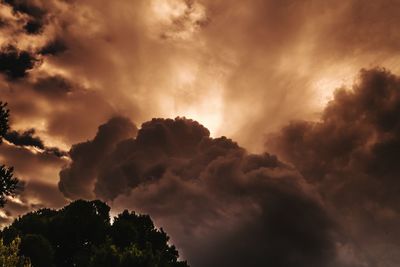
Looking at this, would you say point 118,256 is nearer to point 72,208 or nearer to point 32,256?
point 32,256

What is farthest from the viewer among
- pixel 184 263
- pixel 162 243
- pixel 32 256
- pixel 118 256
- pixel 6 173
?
pixel 162 243

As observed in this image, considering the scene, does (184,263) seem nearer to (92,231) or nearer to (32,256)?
(92,231)

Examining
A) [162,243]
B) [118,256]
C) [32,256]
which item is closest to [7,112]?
[118,256]

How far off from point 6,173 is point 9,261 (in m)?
6.58

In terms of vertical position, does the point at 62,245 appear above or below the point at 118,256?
above

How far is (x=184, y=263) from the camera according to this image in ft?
226

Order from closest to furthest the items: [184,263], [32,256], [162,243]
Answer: [32,256] < [184,263] < [162,243]

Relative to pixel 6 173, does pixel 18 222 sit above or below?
above

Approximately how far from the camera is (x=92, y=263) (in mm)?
41312

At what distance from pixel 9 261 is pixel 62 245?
38.6 meters

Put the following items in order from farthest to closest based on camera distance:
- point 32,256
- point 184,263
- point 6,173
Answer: point 184,263 → point 32,256 → point 6,173

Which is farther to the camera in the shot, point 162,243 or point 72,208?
point 162,243

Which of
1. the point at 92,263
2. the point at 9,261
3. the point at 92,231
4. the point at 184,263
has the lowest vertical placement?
the point at 9,261

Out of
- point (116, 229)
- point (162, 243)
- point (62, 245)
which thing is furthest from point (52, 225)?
point (162, 243)
